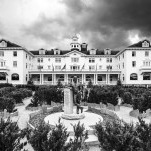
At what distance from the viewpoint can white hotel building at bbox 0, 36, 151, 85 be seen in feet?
135

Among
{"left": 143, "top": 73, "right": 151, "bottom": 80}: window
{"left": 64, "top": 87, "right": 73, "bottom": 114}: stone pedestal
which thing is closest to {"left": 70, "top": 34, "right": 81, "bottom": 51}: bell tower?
{"left": 143, "top": 73, "right": 151, "bottom": 80}: window

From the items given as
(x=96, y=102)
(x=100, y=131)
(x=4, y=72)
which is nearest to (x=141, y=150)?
(x=100, y=131)

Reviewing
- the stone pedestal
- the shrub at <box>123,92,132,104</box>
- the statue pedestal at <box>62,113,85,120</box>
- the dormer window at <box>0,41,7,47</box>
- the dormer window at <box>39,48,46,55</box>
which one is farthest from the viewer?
the dormer window at <box>39,48,46,55</box>

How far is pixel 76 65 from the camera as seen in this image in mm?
49312

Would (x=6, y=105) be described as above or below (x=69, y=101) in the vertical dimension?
below

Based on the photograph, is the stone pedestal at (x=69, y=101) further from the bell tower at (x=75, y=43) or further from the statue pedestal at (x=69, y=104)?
the bell tower at (x=75, y=43)

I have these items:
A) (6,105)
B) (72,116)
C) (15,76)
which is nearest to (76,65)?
(15,76)

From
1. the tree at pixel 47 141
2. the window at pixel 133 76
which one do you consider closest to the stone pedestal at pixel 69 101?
the tree at pixel 47 141

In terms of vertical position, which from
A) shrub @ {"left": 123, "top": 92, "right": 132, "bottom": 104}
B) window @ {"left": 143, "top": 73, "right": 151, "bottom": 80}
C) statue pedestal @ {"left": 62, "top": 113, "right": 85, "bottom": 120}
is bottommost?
statue pedestal @ {"left": 62, "top": 113, "right": 85, "bottom": 120}

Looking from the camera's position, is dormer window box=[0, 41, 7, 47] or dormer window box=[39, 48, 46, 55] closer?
dormer window box=[0, 41, 7, 47]

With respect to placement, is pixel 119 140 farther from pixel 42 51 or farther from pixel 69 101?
pixel 42 51

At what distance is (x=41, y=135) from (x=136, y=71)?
41922 mm

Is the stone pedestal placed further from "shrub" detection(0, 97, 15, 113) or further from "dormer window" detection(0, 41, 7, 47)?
"dormer window" detection(0, 41, 7, 47)

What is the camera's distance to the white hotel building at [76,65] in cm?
4119
